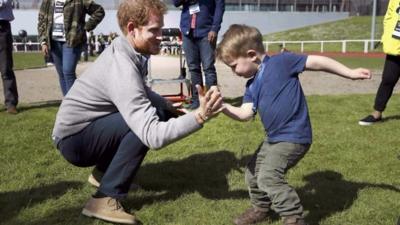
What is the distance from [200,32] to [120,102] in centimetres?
401

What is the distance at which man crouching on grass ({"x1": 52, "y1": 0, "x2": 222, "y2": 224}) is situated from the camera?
118 inches

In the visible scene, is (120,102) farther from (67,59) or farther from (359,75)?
(67,59)

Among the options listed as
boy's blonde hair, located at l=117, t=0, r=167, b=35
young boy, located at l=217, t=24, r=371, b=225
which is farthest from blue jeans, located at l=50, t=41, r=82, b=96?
young boy, located at l=217, t=24, r=371, b=225

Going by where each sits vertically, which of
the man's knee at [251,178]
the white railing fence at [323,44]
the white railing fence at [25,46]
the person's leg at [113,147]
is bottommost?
the white railing fence at [25,46]

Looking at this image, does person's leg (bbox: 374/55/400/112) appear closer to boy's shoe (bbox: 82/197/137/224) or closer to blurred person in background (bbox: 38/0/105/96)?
blurred person in background (bbox: 38/0/105/96)

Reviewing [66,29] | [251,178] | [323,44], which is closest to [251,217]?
[251,178]

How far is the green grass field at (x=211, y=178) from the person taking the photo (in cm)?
357

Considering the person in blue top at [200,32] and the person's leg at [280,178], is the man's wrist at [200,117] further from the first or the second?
the person in blue top at [200,32]

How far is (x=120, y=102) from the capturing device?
3.02 metres

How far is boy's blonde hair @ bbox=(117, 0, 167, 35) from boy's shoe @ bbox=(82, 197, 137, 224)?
1.15 m

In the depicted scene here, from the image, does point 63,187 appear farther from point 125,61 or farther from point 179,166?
point 125,61

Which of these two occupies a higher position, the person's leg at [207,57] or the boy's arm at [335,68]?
the boy's arm at [335,68]

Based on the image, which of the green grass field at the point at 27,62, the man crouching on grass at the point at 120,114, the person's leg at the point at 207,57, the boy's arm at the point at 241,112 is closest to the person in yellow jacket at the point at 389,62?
the person's leg at the point at 207,57

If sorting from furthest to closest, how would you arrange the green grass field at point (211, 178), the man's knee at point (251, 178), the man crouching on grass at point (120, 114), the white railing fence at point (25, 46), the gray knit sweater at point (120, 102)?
the white railing fence at point (25, 46), the green grass field at point (211, 178), the man's knee at point (251, 178), the man crouching on grass at point (120, 114), the gray knit sweater at point (120, 102)
